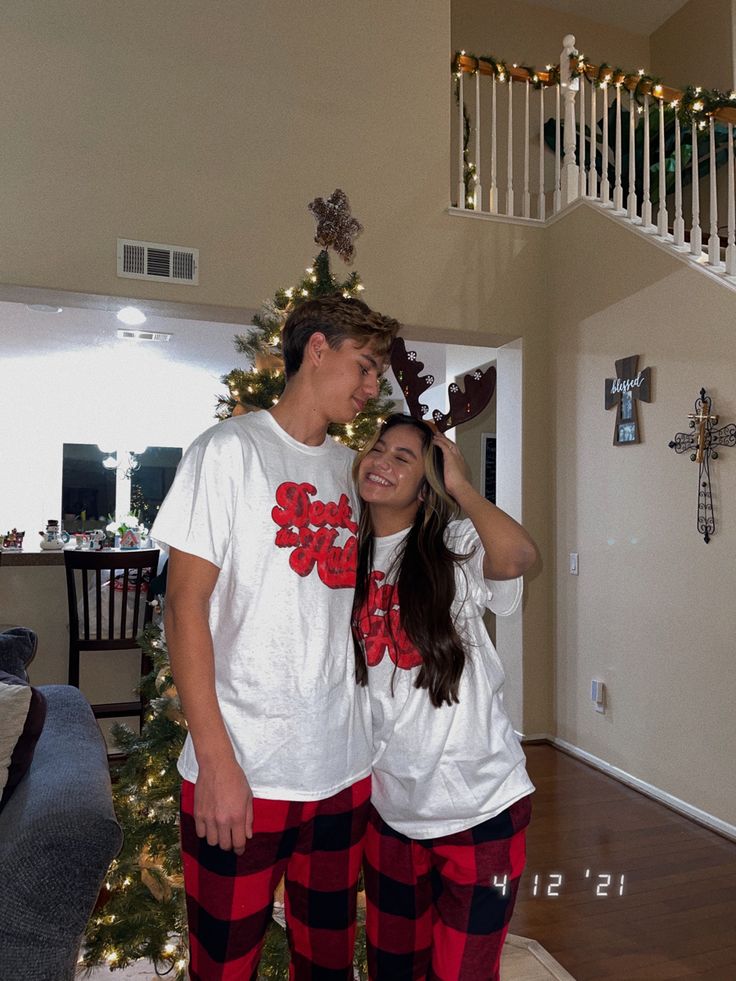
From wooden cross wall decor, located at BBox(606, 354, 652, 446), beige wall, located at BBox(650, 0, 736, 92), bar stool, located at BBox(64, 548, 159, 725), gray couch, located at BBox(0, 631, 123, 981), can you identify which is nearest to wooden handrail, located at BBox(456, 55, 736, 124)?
wooden cross wall decor, located at BBox(606, 354, 652, 446)

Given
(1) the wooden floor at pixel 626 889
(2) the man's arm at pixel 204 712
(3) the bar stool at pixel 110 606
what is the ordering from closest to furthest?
(2) the man's arm at pixel 204 712, (1) the wooden floor at pixel 626 889, (3) the bar stool at pixel 110 606

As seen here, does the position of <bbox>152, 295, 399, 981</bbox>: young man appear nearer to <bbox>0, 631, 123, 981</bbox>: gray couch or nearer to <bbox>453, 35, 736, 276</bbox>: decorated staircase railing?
<bbox>0, 631, 123, 981</bbox>: gray couch

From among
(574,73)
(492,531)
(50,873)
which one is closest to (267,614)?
(492,531)

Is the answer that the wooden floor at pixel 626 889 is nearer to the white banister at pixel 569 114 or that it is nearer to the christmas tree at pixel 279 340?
the christmas tree at pixel 279 340

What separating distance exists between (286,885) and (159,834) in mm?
715

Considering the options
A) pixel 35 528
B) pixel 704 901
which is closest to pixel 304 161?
pixel 704 901

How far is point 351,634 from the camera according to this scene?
134cm

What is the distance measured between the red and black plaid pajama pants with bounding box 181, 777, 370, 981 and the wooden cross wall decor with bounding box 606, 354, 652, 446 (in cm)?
281

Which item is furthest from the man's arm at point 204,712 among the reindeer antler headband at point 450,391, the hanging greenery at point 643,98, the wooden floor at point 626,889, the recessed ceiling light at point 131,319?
the recessed ceiling light at point 131,319

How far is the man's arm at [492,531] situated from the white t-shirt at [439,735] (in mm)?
47

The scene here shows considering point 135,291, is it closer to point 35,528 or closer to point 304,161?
point 304,161

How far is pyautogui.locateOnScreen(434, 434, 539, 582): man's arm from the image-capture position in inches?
53.9

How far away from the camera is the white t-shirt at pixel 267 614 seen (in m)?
1.22

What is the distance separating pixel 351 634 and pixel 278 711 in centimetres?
19
